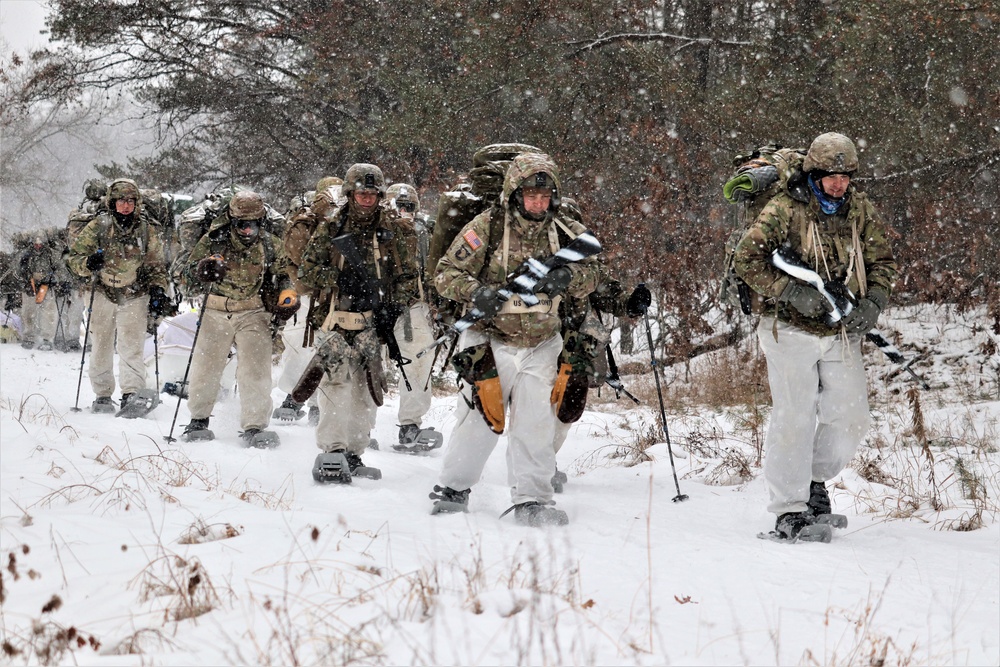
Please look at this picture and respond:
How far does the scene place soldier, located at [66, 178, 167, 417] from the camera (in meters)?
9.74

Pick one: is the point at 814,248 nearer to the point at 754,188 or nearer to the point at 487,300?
the point at 754,188

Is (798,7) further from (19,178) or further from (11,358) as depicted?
(19,178)

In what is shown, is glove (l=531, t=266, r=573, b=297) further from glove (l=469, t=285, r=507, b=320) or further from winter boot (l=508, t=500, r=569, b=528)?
winter boot (l=508, t=500, r=569, b=528)

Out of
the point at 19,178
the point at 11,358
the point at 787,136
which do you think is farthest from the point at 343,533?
the point at 19,178

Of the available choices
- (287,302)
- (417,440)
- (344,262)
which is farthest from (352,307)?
(417,440)

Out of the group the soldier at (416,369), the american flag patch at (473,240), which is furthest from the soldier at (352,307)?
the american flag patch at (473,240)

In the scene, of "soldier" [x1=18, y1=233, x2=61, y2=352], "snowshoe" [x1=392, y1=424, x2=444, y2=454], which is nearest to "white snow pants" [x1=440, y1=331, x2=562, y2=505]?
"snowshoe" [x1=392, y1=424, x2=444, y2=454]

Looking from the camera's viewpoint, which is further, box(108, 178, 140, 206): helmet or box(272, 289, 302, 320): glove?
box(108, 178, 140, 206): helmet

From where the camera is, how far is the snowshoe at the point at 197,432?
8383 millimetres

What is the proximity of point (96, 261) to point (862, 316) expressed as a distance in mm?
7528

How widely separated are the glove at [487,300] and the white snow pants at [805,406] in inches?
62.6

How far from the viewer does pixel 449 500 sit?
5816mm

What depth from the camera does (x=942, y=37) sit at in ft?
25.7

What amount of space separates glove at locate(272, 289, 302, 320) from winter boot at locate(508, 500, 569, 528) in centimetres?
343
